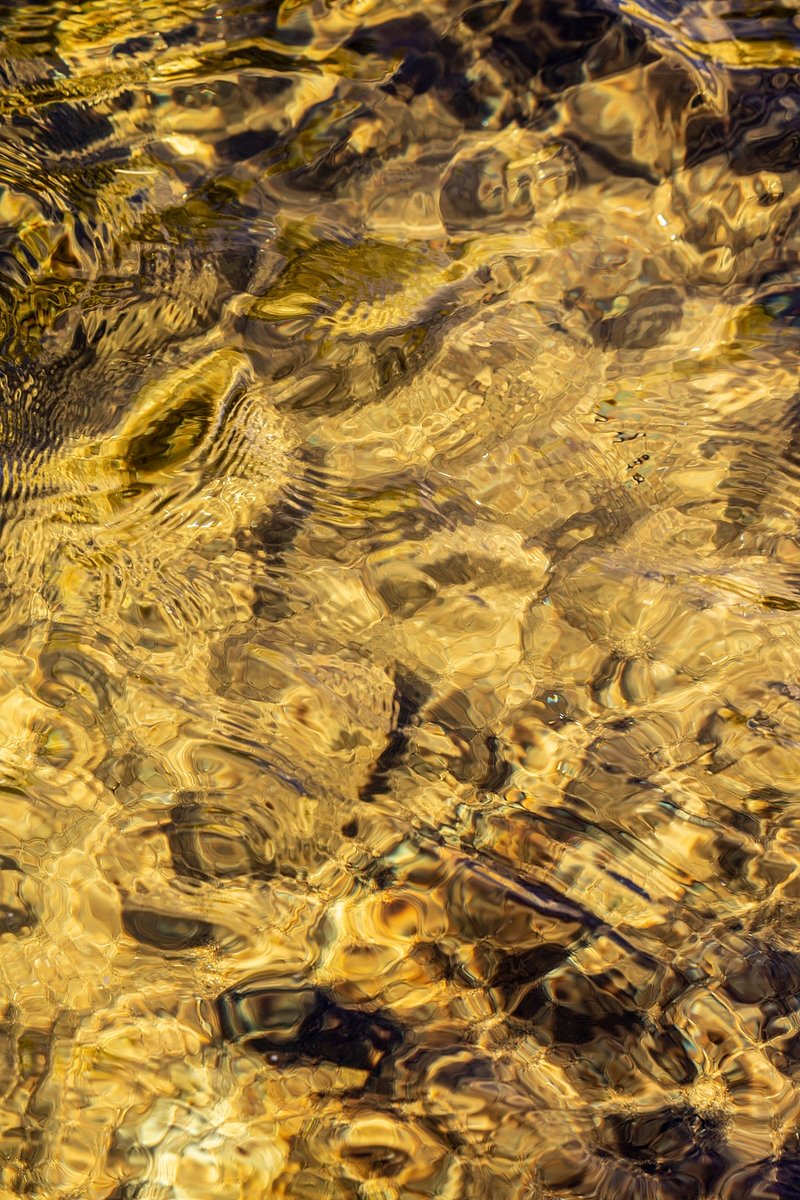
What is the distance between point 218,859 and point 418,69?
1.99m

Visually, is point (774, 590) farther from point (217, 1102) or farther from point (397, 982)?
point (217, 1102)

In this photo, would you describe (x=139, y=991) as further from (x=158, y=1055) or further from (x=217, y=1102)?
(x=217, y=1102)

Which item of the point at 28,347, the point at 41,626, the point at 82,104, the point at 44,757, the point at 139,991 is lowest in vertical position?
the point at 139,991

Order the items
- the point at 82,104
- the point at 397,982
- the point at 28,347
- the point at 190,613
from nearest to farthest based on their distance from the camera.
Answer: the point at 397,982, the point at 190,613, the point at 28,347, the point at 82,104

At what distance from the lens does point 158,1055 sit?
5.31 ft

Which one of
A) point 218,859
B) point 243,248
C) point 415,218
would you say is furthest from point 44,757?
point 415,218

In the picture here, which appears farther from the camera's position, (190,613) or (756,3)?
(756,3)

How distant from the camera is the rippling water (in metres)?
1.62

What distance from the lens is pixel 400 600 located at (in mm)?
2051

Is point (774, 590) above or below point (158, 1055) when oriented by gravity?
above

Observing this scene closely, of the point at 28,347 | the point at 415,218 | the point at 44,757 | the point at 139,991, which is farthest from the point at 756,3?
the point at 139,991

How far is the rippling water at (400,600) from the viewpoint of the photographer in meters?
1.62

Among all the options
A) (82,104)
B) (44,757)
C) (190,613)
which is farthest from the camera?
(82,104)

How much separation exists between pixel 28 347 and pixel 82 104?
2.21ft
